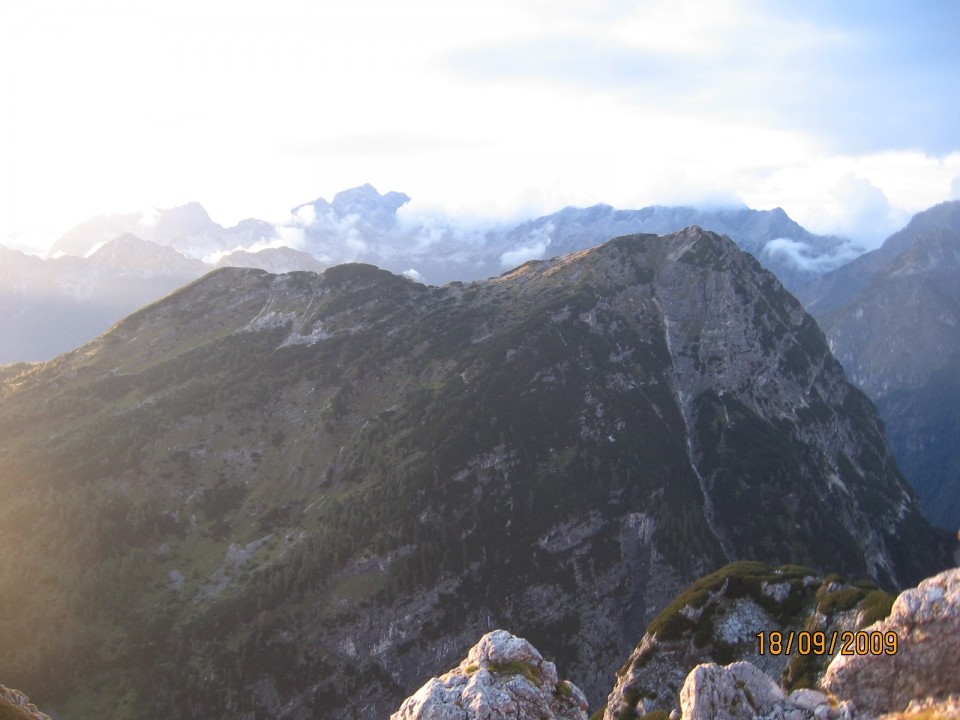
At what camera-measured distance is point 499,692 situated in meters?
48.2

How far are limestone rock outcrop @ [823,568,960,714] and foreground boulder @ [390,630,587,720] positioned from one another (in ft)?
73.0

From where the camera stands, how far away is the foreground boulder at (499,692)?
46.4 m

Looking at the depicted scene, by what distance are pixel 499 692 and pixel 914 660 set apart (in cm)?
2781

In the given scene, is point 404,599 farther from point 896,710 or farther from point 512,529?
point 896,710

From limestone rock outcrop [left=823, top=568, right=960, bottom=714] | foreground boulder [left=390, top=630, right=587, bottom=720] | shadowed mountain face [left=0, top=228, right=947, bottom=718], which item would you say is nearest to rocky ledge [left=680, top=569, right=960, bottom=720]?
limestone rock outcrop [left=823, top=568, right=960, bottom=714]

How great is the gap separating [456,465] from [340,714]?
232ft

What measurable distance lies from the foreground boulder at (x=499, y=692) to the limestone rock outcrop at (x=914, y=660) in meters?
22.2

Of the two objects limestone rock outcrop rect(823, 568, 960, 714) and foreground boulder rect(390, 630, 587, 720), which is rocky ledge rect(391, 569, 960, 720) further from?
foreground boulder rect(390, 630, 587, 720)

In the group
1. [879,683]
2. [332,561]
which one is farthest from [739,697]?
[332,561]

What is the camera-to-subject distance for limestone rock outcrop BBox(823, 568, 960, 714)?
1197 inches

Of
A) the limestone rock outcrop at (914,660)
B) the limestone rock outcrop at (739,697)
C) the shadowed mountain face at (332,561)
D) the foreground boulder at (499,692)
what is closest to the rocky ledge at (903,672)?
the limestone rock outcrop at (914,660)
